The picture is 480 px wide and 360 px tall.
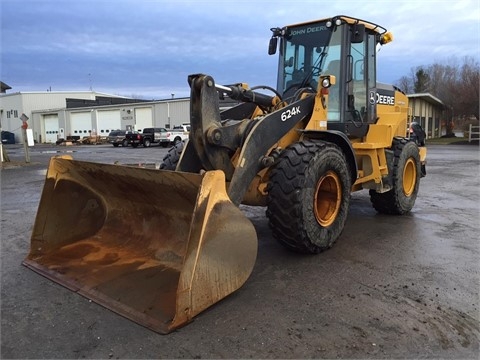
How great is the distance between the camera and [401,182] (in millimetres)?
6828

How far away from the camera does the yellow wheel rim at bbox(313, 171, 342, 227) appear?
5.03 metres

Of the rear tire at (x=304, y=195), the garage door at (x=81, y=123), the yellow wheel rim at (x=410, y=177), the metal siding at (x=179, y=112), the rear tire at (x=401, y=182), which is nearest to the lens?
the rear tire at (x=304, y=195)

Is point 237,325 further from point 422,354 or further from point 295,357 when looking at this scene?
point 422,354

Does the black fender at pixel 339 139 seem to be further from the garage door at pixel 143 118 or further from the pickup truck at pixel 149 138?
the garage door at pixel 143 118

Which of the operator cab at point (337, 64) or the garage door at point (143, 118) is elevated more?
the garage door at point (143, 118)

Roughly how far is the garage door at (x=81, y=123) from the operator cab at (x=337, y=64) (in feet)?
164

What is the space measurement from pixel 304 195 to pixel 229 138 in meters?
0.98

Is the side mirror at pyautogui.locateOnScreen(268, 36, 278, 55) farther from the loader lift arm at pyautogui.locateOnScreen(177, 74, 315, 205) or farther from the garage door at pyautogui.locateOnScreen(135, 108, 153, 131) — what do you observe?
the garage door at pyautogui.locateOnScreen(135, 108, 153, 131)

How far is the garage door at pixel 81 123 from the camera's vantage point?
52.6 m

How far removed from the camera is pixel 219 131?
14.4ft

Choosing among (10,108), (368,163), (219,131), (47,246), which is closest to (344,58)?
(368,163)

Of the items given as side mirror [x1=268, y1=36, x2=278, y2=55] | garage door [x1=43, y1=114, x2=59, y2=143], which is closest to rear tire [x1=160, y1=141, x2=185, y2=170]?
side mirror [x1=268, y1=36, x2=278, y2=55]

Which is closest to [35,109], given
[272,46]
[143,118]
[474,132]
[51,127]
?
[51,127]

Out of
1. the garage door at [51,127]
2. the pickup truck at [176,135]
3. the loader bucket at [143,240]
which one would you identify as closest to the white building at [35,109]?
the garage door at [51,127]
